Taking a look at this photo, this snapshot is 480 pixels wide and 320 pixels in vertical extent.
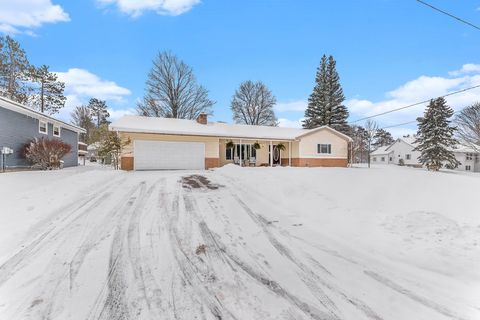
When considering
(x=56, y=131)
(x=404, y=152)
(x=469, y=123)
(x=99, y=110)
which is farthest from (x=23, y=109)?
(x=404, y=152)

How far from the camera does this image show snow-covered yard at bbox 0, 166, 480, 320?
2.70m

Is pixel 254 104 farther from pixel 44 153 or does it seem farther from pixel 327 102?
pixel 44 153

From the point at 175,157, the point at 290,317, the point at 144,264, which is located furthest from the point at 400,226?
the point at 175,157

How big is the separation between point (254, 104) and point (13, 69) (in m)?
28.5

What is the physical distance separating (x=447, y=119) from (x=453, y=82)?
13032 millimetres

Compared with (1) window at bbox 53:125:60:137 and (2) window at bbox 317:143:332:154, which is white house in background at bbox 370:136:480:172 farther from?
(1) window at bbox 53:125:60:137

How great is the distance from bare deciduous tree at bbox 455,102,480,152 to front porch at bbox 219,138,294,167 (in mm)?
22694

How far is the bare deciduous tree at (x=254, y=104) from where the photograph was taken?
122 feet

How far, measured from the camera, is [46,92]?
3003 centimetres

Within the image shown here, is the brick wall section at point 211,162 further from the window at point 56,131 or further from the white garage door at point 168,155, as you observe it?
the window at point 56,131

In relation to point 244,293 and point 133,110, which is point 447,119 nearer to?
point 244,293

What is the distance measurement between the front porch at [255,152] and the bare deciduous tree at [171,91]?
44.5ft

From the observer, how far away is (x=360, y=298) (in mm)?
2879

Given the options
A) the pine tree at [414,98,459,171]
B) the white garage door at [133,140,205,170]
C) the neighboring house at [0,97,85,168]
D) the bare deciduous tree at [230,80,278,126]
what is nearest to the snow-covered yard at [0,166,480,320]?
the neighboring house at [0,97,85,168]
